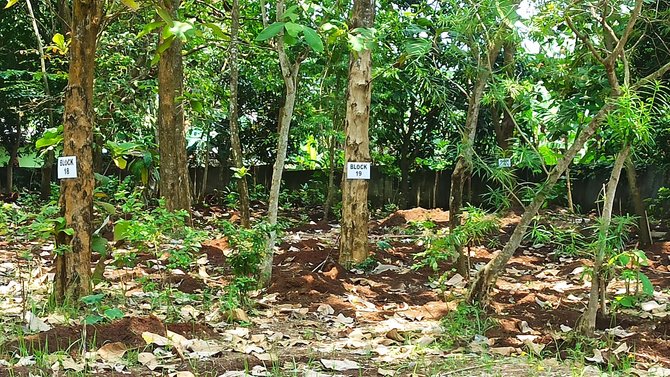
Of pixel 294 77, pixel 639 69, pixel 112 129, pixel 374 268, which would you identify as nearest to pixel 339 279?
pixel 374 268

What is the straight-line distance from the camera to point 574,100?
6457 mm

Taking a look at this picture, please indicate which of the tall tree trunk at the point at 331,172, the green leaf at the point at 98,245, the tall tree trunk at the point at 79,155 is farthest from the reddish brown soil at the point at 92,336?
the tall tree trunk at the point at 331,172

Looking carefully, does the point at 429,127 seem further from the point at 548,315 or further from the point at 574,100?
the point at 548,315

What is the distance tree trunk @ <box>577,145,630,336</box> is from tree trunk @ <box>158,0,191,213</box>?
15.8ft

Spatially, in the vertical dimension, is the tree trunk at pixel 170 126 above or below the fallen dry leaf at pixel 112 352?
above

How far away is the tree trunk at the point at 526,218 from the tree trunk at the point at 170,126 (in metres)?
4.13

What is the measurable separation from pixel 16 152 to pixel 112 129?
3.81m

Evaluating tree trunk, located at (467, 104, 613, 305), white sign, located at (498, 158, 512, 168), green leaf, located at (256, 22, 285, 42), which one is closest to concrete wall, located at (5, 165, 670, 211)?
white sign, located at (498, 158, 512, 168)

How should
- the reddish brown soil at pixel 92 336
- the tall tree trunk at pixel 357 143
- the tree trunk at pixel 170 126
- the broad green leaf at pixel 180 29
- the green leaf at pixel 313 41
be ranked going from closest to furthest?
the broad green leaf at pixel 180 29
the green leaf at pixel 313 41
the reddish brown soil at pixel 92 336
the tall tree trunk at pixel 357 143
the tree trunk at pixel 170 126

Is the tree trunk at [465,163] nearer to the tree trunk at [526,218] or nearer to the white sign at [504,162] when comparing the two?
the white sign at [504,162]

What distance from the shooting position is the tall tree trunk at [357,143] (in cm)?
656

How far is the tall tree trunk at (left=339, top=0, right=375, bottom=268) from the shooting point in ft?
21.5

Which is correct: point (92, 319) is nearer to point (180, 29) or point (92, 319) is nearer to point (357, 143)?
point (180, 29)

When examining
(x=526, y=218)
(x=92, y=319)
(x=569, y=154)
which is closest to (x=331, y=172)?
(x=526, y=218)
